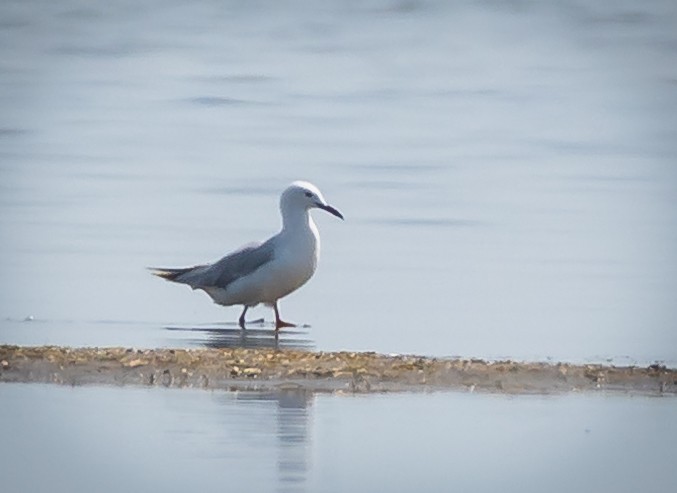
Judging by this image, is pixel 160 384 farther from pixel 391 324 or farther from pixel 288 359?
pixel 391 324

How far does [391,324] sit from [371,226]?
11.8 feet

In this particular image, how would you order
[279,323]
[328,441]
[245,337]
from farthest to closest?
[279,323]
[245,337]
[328,441]

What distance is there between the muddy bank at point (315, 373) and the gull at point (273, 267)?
7.78ft

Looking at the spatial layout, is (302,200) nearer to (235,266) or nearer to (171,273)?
(235,266)

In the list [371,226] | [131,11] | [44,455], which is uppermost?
[131,11]

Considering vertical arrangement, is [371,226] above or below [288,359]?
Result: above

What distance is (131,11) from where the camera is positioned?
113ft

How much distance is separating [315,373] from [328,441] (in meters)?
1.35

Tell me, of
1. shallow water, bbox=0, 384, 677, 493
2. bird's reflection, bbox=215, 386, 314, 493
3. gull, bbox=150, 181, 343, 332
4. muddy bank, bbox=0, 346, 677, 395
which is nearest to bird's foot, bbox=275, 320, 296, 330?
gull, bbox=150, 181, 343, 332

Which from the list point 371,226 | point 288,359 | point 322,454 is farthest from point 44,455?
point 371,226

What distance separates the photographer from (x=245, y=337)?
12.1 meters

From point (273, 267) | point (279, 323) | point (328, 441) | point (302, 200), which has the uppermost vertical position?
point (302, 200)

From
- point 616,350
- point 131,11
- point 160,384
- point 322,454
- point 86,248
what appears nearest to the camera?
point 322,454

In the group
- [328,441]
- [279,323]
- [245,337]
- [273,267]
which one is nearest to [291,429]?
[328,441]
